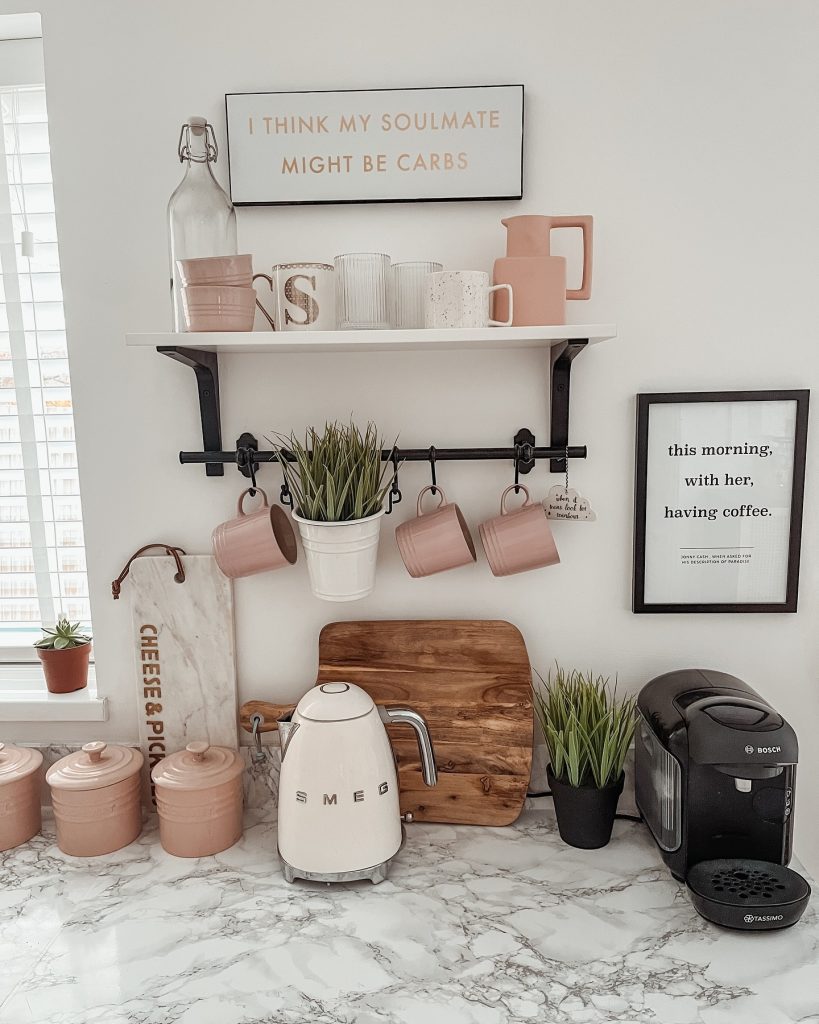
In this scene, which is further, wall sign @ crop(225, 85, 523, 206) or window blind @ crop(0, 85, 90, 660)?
window blind @ crop(0, 85, 90, 660)

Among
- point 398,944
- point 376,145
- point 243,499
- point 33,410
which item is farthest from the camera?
point 33,410

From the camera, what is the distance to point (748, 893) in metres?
1.01

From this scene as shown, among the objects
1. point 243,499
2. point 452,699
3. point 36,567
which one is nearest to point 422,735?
point 452,699

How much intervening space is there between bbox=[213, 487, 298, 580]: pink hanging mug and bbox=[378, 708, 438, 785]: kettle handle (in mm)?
291

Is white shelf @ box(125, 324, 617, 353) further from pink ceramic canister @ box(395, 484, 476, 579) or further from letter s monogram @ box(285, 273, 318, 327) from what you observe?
pink ceramic canister @ box(395, 484, 476, 579)

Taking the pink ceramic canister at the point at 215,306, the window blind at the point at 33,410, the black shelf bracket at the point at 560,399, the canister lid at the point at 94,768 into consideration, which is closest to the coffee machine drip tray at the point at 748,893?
the black shelf bracket at the point at 560,399

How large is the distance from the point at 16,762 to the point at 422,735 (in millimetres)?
676

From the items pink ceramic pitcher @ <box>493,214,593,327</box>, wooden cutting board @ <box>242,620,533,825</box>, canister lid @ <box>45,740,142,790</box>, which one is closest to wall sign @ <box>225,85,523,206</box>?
pink ceramic pitcher @ <box>493,214,593,327</box>

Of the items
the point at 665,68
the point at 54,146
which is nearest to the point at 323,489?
the point at 54,146

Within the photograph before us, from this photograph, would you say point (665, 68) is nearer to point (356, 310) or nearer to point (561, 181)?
point (561, 181)

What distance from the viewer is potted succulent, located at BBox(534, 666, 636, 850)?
1.19m

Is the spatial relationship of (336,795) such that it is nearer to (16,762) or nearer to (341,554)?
(341,554)

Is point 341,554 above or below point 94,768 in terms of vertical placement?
above

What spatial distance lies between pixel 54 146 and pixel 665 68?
958mm
